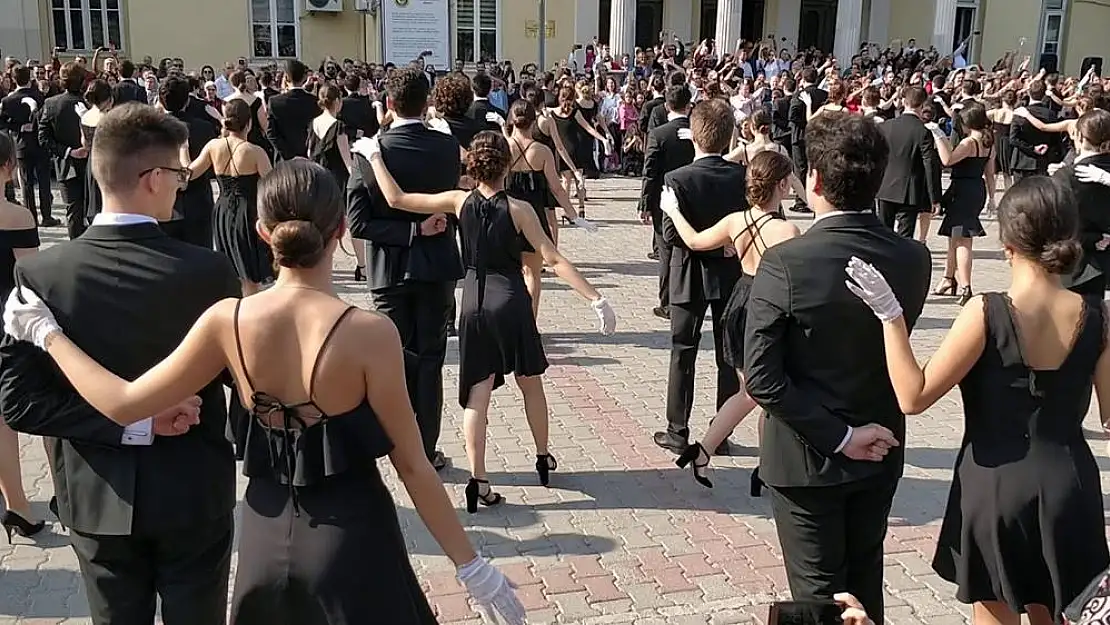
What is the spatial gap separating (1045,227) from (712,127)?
2.74m

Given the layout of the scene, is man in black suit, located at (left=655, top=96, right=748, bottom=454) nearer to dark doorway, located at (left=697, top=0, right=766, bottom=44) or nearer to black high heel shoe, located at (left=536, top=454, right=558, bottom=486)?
black high heel shoe, located at (left=536, top=454, right=558, bottom=486)

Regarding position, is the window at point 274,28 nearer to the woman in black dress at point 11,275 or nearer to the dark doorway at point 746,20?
the dark doorway at point 746,20

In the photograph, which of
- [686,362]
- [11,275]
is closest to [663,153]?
[686,362]

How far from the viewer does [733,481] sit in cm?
565

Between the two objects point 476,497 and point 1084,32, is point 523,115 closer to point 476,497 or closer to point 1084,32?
point 476,497

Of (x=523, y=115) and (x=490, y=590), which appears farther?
(x=523, y=115)

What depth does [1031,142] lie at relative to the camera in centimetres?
1325

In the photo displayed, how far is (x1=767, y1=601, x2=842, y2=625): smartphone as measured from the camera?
2.28m

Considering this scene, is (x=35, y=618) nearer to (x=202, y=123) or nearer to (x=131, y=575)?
(x=131, y=575)

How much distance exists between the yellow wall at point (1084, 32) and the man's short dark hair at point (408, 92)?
1542 inches

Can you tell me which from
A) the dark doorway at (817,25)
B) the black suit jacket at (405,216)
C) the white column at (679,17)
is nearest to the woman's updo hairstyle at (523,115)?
the black suit jacket at (405,216)

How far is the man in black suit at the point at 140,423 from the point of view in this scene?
2.72 m

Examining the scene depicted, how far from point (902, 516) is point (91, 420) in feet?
13.1

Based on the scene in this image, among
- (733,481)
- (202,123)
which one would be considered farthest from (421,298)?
(202,123)
